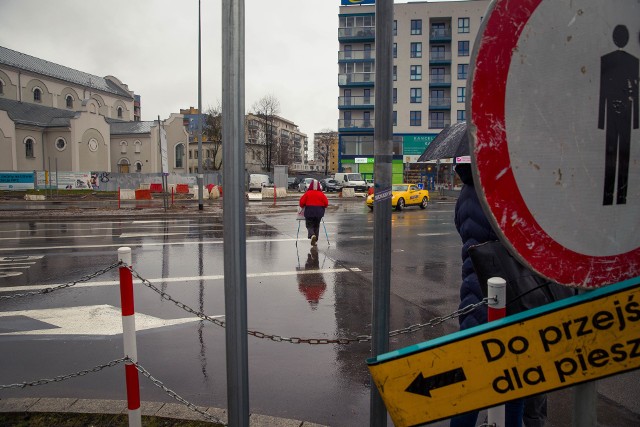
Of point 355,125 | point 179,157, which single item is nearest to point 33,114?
point 179,157

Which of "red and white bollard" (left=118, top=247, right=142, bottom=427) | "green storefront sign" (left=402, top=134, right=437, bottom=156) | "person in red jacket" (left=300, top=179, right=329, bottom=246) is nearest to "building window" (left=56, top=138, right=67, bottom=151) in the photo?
"green storefront sign" (left=402, top=134, right=437, bottom=156)

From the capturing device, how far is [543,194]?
50.9 inches

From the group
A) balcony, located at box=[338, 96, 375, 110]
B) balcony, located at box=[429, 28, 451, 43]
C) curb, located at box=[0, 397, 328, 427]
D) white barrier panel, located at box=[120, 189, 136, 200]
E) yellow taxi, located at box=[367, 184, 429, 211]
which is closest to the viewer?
curb, located at box=[0, 397, 328, 427]

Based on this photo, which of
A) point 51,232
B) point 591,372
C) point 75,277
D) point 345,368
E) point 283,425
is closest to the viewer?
point 591,372

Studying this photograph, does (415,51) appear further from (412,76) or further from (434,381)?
(434,381)

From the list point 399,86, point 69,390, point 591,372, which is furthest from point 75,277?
point 399,86

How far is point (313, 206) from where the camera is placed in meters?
12.6

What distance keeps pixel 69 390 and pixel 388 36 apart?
4368 millimetres

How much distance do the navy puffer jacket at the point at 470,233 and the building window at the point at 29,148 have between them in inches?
2316

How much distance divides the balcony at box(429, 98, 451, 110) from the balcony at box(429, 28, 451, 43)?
731 centimetres

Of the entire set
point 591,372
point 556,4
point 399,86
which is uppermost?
point 399,86

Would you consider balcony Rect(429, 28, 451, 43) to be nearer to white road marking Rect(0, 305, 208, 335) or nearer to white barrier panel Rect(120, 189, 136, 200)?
white barrier panel Rect(120, 189, 136, 200)

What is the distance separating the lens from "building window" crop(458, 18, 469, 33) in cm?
5750

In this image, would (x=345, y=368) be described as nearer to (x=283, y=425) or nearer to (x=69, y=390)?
(x=283, y=425)
